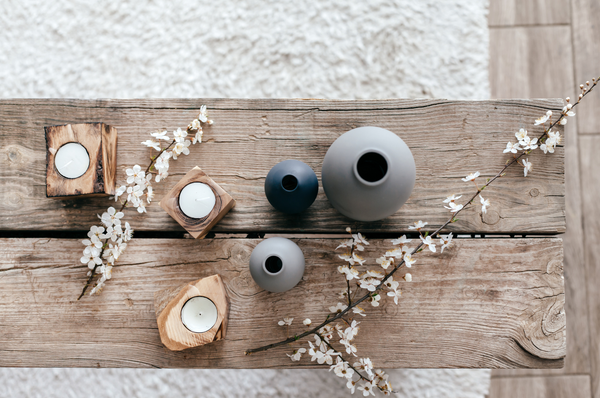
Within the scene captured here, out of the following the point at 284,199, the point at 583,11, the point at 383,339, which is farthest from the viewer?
the point at 583,11

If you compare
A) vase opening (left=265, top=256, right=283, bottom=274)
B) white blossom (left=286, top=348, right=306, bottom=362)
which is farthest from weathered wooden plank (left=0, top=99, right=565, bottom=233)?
white blossom (left=286, top=348, right=306, bottom=362)

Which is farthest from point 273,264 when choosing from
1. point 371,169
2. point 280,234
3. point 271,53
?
point 271,53

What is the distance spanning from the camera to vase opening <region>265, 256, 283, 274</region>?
66cm

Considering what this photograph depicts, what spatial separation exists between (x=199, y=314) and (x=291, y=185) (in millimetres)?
313

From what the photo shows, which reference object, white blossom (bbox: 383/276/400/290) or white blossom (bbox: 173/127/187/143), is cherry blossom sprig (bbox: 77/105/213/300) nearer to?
white blossom (bbox: 173/127/187/143)

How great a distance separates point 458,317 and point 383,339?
0.16m

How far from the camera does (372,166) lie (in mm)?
620

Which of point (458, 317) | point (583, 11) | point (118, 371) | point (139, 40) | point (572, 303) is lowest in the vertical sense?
point (118, 371)

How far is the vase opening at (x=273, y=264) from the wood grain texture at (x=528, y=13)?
1284 mm

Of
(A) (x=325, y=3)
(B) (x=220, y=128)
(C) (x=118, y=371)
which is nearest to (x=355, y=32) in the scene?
(A) (x=325, y=3)

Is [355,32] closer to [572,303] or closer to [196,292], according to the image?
[196,292]

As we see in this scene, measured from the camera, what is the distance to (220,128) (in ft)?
2.58

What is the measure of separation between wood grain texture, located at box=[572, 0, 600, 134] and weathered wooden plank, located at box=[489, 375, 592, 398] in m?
0.90

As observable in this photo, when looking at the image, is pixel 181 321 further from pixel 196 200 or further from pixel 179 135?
pixel 179 135
